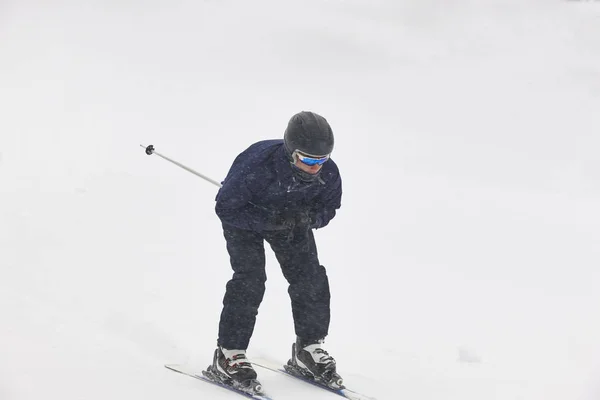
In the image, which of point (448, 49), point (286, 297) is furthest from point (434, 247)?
point (448, 49)

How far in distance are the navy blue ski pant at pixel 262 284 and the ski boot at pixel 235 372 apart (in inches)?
2.5

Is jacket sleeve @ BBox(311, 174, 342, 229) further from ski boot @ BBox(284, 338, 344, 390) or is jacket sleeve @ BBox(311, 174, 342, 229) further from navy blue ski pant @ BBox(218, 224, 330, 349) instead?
ski boot @ BBox(284, 338, 344, 390)

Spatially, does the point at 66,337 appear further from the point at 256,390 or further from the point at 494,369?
the point at 494,369

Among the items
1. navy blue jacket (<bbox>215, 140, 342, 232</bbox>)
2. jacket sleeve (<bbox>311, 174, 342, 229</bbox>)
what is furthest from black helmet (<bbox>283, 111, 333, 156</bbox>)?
jacket sleeve (<bbox>311, 174, 342, 229</bbox>)

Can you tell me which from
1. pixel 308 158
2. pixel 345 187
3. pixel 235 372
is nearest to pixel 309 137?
pixel 308 158

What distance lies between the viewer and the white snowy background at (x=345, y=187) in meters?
5.88

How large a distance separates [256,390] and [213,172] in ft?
26.3

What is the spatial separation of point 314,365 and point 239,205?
124 centimetres

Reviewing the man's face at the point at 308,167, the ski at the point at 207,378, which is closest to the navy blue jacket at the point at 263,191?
the man's face at the point at 308,167

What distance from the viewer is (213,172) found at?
12438 millimetres

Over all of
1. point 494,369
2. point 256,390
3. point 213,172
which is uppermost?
point 213,172

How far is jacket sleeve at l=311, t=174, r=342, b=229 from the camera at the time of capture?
16.1 feet

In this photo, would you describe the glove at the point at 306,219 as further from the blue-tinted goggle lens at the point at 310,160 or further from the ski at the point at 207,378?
the ski at the point at 207,378

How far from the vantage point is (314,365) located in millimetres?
5016
